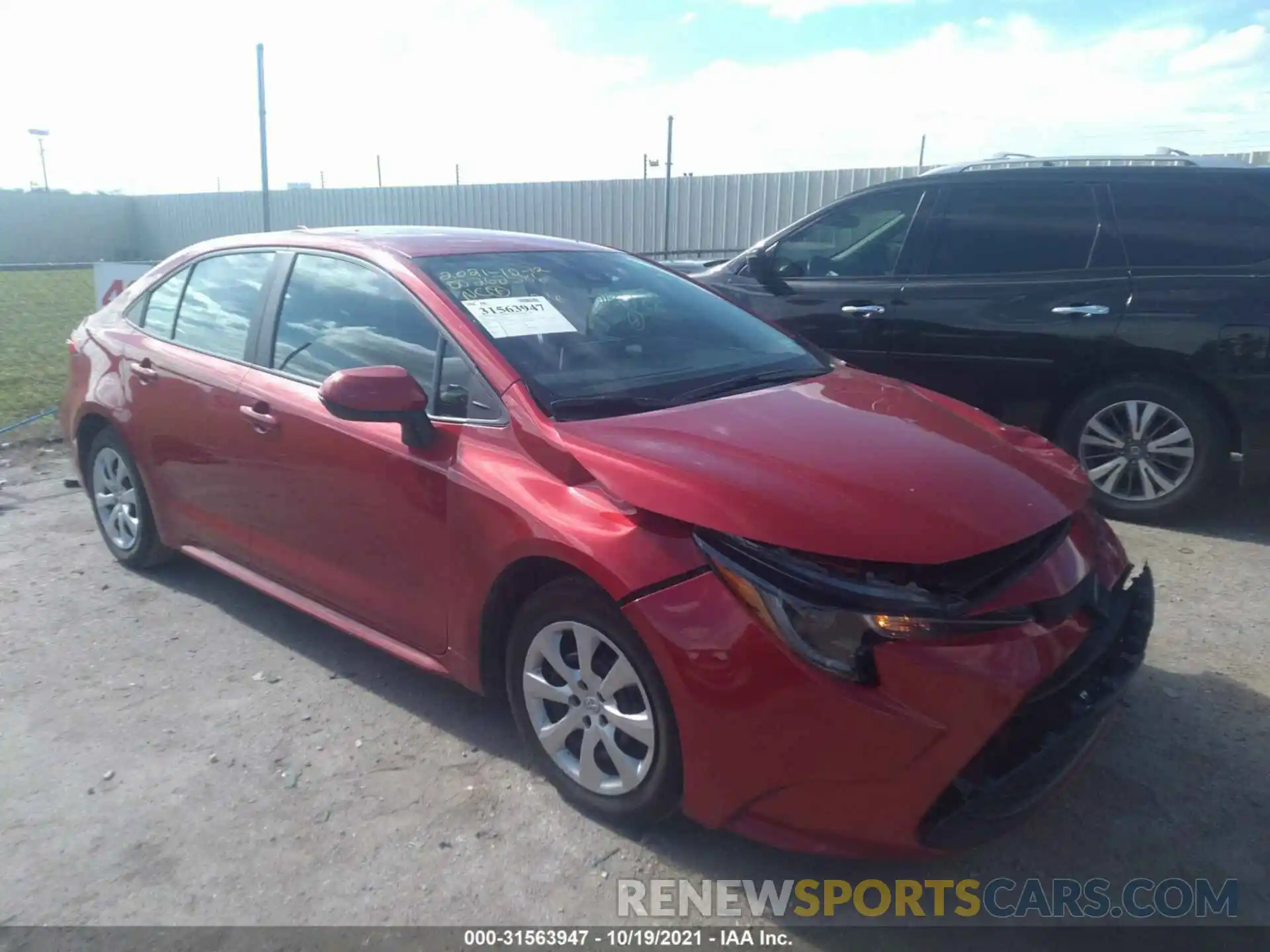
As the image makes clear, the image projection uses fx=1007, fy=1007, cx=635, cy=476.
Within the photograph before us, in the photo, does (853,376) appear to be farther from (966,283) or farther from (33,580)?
(33,580)

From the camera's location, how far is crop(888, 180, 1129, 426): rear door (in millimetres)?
5434

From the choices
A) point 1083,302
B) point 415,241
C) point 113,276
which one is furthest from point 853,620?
point 113,276

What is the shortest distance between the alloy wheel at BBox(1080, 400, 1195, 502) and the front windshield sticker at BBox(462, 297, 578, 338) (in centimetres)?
337

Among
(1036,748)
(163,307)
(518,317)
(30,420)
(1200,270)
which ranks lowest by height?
(30,420)

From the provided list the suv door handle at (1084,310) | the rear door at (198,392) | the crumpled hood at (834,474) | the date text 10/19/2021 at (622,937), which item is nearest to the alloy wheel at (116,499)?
the rear door at (198,392)

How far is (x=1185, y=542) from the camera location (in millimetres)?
5125

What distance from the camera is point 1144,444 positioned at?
533 centimetres

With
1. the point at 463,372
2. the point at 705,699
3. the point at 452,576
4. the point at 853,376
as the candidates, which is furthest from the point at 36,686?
the point at 853,376

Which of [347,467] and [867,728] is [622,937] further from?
[347,467]

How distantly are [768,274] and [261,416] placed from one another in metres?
3.61

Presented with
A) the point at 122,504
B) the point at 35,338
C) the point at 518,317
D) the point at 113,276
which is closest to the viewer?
the point at 518,317

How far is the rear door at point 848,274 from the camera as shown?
606cm

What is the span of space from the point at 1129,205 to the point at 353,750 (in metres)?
4.83

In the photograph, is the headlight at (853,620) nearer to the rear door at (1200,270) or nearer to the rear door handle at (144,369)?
the rear door handle at (144,369)
